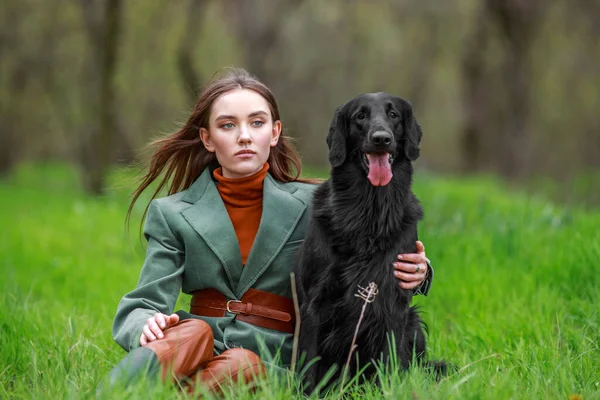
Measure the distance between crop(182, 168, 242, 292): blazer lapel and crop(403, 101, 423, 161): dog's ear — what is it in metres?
0.91

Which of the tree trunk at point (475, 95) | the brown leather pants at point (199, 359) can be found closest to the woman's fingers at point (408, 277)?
the brown leather pants at point (199, 359)

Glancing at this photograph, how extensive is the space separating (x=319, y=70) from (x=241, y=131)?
21.6 metres

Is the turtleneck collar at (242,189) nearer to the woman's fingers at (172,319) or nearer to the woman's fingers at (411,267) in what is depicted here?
the woman's fingers at (172,319)

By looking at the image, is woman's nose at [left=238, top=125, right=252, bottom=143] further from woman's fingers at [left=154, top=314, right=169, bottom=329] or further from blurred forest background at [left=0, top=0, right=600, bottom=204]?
blurred forest background at [left=0, top=0, right=600, bottom=204]

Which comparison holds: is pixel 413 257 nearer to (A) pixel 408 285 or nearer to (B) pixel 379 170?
(A) pixel 408 285

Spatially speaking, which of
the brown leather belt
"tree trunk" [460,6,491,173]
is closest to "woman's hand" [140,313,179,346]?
the brown leather belt

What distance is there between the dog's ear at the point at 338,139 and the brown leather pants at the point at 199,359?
36.0 inches

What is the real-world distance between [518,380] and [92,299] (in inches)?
138

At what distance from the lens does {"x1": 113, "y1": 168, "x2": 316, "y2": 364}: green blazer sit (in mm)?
3283

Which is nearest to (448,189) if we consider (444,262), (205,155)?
(444,262)

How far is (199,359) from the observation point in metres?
2.97

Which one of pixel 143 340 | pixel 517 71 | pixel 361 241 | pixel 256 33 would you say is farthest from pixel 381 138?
pixel 256 33

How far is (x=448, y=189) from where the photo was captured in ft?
32.3

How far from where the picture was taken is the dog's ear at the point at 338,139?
10.3ft
